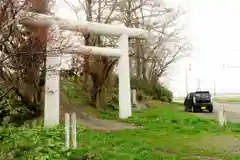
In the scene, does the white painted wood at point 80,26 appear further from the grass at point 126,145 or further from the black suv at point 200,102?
the black suv at point 200,102

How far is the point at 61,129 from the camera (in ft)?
41.7

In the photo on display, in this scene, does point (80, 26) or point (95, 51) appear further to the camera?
point (95, 51)

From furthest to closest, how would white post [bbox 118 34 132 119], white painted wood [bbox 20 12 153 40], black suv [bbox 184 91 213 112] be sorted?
black suv [bbox 184 91 213 112] → white post [bbox 118 34 132 119] → white painted wood [bbox 20 12 153 40]

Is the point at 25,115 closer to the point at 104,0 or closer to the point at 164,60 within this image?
the point at 104,0

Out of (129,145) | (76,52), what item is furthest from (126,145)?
(76,52)

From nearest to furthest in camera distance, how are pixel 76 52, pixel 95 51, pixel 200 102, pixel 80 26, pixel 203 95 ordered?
pixel 76 52 → pixel 80 26 → pixel 95 51 → pixel 200 102 → pixel 203 95

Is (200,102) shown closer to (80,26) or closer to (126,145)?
(80,26)

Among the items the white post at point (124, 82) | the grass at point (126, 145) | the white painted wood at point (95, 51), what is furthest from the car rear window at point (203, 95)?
the grass at point (126, 145)

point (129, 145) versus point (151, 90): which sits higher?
point (151, 90)

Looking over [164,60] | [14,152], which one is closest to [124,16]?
[164,60]

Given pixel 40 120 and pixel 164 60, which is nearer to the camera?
pixel 40 120

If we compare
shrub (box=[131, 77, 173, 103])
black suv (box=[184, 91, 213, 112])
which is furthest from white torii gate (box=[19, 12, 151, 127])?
shrub (box=[131, 77, 173, 103])

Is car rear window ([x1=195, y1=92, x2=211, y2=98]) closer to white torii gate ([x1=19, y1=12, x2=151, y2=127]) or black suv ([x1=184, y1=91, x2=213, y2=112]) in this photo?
black suv ([x1=184, y1=91, x2=213, y2=112])

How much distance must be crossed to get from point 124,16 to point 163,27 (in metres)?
6.08
